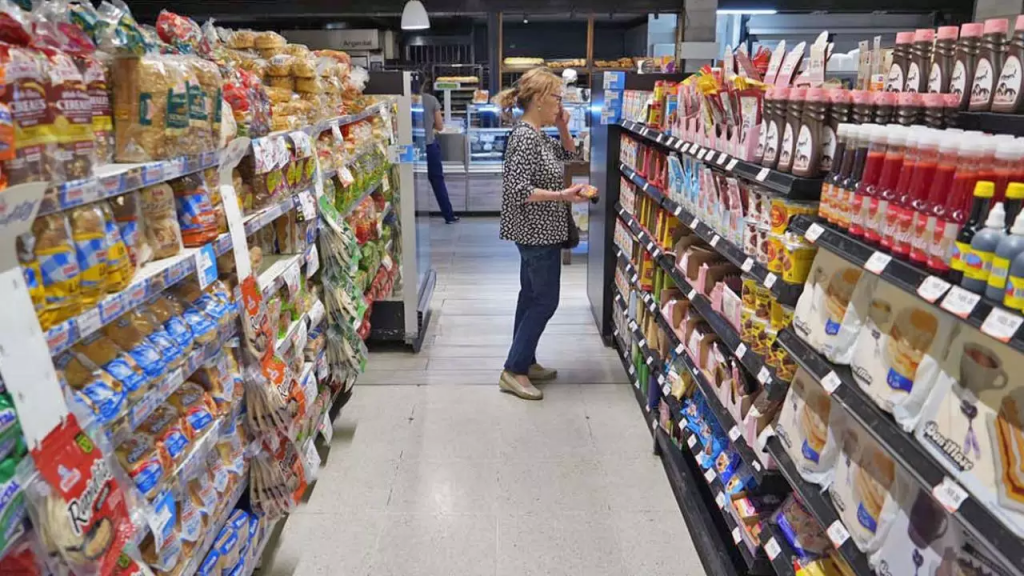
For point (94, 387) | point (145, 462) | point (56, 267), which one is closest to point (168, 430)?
point (145, 462)

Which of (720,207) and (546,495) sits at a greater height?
(720,207)

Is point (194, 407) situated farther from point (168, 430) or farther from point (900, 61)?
point (900, 61)

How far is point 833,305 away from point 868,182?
328 mm

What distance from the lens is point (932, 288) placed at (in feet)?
4.48

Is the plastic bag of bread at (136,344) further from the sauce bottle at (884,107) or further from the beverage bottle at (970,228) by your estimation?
the sauce bottle at (884,107)

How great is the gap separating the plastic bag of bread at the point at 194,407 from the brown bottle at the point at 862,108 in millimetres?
1974

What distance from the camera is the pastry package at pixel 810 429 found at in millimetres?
1960

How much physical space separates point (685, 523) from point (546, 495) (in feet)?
2.06

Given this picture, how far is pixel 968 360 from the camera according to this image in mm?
1434

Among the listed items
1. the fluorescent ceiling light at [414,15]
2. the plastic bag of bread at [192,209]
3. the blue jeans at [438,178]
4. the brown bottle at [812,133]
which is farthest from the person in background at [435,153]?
the brown bottle at [812,133]

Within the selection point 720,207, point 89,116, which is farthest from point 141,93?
point 720,207

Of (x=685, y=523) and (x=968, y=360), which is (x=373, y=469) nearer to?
(x=685, y=523)

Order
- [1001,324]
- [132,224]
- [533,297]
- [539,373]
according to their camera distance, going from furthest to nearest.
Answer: [539,373], [533,297], [132,224], [1001,324]

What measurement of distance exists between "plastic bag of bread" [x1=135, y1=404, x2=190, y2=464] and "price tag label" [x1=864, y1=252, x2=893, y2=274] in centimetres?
176
